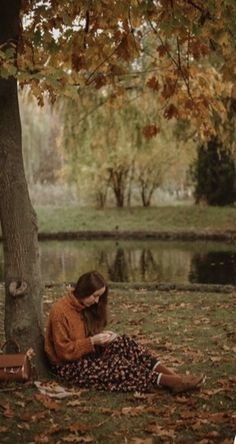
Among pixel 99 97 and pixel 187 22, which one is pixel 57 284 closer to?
pixel 187 22

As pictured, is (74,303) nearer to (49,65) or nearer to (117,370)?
(117,370)

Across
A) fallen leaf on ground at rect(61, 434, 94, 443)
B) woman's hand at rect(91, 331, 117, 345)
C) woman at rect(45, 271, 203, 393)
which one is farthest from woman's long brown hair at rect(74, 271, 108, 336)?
fallen leaf on ground at rect(61, 434, 94, 443)

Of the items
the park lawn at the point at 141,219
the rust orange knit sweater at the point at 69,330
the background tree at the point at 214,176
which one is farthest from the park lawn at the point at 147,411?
the background tree at the point at 214,176

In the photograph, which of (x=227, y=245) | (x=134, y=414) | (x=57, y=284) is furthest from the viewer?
(x=227, y=245)

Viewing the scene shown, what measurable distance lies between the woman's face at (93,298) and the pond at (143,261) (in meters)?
7.78

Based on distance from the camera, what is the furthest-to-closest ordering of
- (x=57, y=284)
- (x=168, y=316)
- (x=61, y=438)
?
(x=57, y=284) < (x=168, y=316) < (x=61, y=438)

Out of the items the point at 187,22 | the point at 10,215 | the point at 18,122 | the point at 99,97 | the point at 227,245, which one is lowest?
the point at 227,245

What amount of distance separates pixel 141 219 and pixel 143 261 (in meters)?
8.58

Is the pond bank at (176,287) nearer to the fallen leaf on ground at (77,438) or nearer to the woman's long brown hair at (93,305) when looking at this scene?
the woman's long brown hair at (93,305)

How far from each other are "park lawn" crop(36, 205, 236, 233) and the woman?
56.3 ft

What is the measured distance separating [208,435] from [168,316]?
3980 mm

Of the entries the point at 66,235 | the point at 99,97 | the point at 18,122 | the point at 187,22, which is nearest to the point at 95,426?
the point at 18,122

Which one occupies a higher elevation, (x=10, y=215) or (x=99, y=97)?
(x=99, y=97)

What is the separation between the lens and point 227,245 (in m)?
19.6
